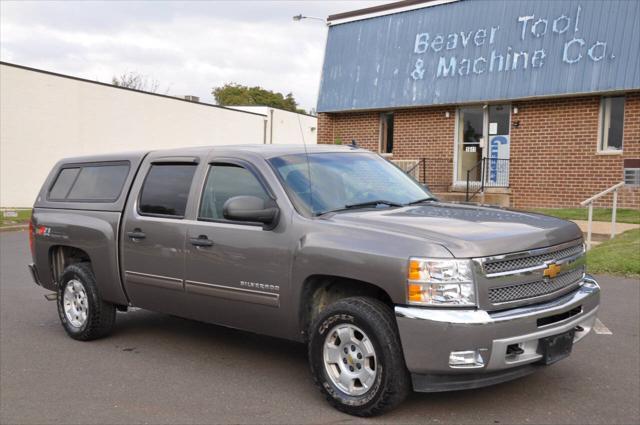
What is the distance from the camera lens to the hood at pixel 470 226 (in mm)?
4203

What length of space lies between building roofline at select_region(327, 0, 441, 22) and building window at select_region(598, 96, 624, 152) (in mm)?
5550

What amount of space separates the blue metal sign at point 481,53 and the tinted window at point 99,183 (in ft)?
42.9

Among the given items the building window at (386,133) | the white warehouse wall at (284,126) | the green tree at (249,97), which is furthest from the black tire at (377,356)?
the green tree at (249,97)

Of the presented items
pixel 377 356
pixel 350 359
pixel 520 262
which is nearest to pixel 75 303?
pixel 350 359

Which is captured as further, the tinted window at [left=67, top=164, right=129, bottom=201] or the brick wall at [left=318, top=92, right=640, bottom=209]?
the brick wall at [left=318, top=92, right=640, bottom=209]

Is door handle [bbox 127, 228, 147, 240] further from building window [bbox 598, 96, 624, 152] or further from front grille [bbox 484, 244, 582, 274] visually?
building window [bbox 598, 96, 624, 152]

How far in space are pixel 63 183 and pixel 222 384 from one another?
326cm

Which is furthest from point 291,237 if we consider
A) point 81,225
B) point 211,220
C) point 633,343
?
point 633,343

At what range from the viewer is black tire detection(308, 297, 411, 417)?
4.27 metres

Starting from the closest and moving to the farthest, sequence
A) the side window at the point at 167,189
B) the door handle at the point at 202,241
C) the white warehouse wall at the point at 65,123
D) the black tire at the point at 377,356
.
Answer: the black tire at the point at 377,356, the door handle at the point at 202,241, the side window at the point at 167,189, the white warehouse wall at the point at 65,123

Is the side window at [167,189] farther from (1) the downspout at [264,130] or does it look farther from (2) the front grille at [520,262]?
(1) the downspout at [264,130]

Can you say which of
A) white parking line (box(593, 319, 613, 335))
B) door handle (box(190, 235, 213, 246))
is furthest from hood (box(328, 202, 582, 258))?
white parking line (box(593, 319, 613, 335))

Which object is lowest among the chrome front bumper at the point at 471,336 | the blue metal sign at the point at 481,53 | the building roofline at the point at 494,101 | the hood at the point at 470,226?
the chrome front bumper at the point at 471,336

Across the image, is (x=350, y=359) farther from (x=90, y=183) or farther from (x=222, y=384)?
(x=90, y=183)
